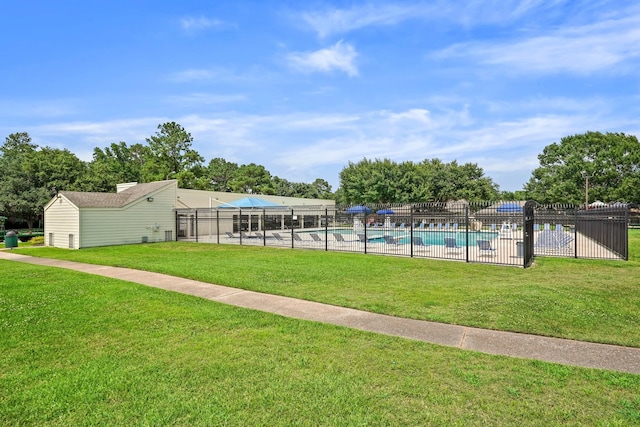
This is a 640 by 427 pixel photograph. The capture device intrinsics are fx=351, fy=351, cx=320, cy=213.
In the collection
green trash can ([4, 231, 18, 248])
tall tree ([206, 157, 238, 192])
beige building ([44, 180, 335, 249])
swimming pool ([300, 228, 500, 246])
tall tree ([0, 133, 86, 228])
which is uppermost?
tall tree ([206, 157, 238, 192])

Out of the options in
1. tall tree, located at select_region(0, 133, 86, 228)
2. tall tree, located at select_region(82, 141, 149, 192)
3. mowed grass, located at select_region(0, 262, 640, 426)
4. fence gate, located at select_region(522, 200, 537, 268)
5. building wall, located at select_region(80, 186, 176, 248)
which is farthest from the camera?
tall tree, located at select_region(82, 141, 149, 192)

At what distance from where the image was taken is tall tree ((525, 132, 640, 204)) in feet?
141

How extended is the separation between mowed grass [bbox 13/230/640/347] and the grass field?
2.1 inches

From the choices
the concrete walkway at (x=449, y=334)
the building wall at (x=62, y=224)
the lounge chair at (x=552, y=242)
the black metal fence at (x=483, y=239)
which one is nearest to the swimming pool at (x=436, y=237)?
the black metal fence at (x=483, y=239)

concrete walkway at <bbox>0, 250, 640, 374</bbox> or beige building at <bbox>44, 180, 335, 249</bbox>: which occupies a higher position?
beige building at <bbox>44, 180, 335, 249</bbox>

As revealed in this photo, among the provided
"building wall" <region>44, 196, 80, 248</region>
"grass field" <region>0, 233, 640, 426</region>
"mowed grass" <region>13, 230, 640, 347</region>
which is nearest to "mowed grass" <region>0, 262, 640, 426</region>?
"grass field" <region>0, 233, 640, 426</region>

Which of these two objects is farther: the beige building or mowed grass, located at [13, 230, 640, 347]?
the beige building

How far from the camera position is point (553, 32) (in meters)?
11.6

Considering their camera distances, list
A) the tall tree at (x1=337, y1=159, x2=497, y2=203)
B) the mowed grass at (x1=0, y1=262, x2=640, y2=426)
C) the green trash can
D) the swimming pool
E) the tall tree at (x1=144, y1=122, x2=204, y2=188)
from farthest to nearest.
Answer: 1. the tall tree at (x1=144, y1=122, x2=204, y2=188)
2. the tall tree at (x1=337, y1=159, x2=497, y2=203)
3. the swimming pool
4. the green trash can
5. the mowed grass at (x1=0, y1=262, x2=640, y2=426)

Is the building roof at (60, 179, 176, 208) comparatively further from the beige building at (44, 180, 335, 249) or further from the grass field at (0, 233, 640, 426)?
the grass field at (0, 233, 640, 426)

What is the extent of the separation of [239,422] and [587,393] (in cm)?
323

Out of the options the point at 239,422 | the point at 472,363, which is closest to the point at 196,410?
the point at 239,422

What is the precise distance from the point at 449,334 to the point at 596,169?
2057 inches

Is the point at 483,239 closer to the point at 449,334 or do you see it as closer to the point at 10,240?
the point at 449,334
